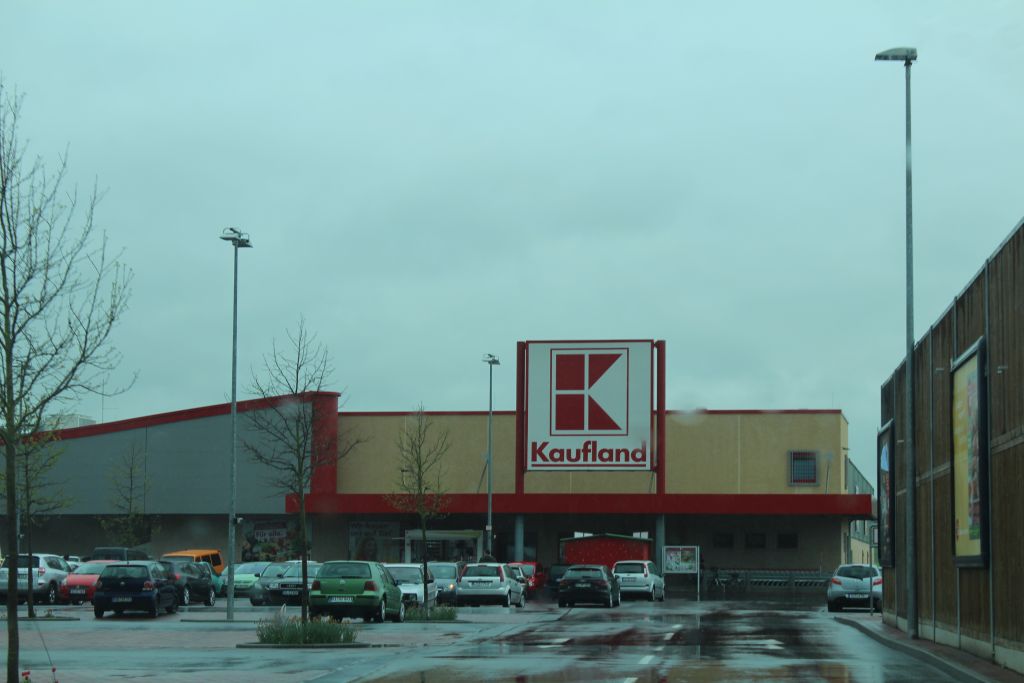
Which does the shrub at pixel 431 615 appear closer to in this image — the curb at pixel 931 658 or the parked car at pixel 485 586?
the parked car at pixel 485 586

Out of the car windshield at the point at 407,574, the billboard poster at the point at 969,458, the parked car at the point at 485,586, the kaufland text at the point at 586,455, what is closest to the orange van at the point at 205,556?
the kaufland text at the point at 586,455

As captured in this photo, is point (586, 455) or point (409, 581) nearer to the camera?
point (409, 581)

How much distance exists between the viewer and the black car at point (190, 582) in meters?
44.2

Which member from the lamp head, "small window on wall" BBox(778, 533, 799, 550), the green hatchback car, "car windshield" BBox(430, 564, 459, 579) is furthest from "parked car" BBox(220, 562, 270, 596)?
the lamp head

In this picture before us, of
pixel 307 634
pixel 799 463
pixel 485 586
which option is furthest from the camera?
pixel 799 463

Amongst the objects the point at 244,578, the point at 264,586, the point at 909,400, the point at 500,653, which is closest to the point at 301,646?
the point at 500,653

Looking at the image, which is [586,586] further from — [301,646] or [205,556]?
[301,646]

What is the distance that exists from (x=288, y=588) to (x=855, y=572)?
1765 cm

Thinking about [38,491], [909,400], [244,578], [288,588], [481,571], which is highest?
[909,400]

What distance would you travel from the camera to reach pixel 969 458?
22422 mm

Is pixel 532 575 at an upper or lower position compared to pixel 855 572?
lower

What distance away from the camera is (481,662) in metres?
21.7

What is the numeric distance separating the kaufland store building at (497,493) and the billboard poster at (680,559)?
203 cm

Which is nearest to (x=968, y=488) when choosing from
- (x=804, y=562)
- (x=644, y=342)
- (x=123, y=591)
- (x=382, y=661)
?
(x=382, y=661)
